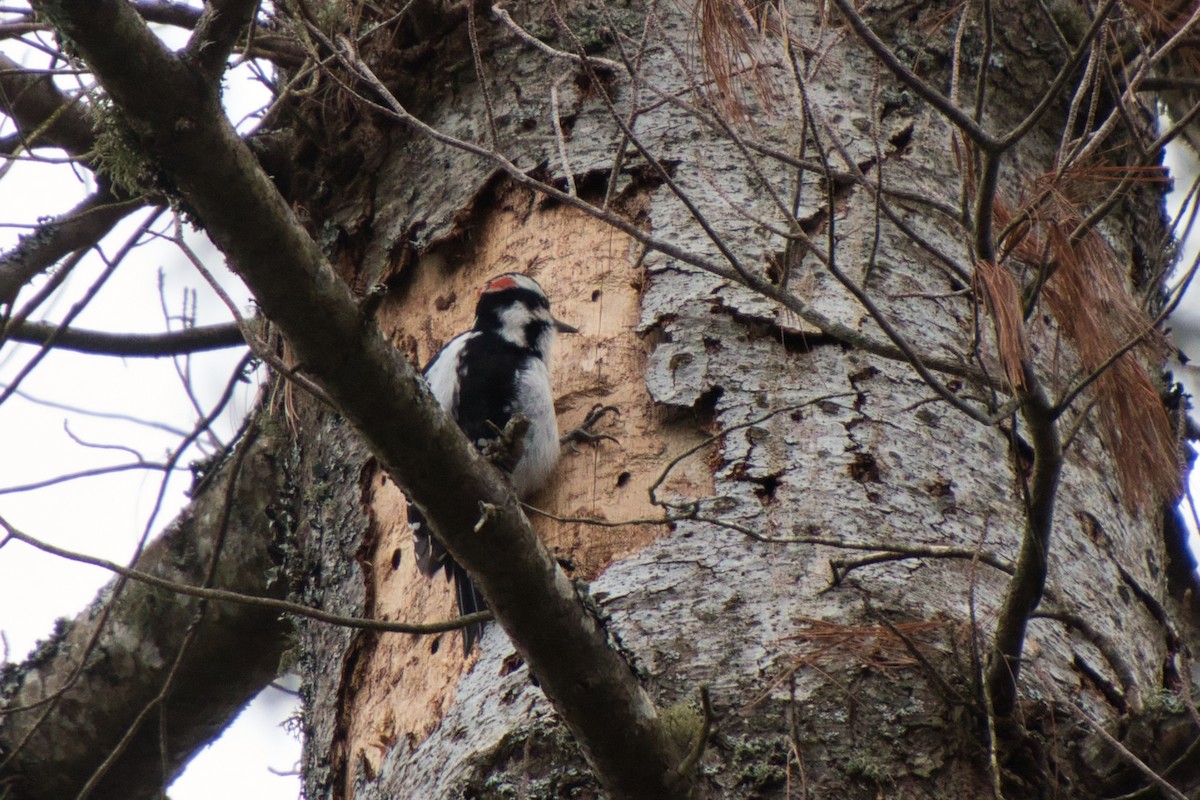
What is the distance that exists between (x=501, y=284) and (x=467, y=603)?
82 cm

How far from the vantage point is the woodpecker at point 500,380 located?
2787 millimetres

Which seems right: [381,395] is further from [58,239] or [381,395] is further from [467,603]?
[58,239]

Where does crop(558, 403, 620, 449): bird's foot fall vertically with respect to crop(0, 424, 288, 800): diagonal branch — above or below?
below

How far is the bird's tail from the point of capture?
2451 millimetres

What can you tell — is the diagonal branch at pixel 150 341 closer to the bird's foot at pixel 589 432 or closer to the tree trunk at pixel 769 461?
the tree trunk at pixel 769 461

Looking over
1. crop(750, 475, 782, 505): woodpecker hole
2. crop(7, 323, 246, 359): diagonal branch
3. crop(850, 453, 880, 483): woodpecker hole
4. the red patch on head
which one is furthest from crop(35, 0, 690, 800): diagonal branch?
crop(7, 323, 246, 359): diagonal branch

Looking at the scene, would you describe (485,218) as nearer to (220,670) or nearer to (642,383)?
(642,383)

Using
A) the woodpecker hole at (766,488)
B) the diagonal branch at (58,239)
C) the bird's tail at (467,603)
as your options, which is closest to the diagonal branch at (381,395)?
the bird's tail at (467,603)

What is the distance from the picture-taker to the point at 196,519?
372 centimetres

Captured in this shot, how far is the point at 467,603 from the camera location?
2.75 m

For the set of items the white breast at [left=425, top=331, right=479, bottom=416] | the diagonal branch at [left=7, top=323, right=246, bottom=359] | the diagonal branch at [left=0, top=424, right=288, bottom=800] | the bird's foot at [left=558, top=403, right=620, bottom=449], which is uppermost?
the diagonal branch at [left=7, top=323, right=246, bottom=359]

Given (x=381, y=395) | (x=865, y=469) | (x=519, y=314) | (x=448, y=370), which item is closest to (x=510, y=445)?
(x=381, y=395)

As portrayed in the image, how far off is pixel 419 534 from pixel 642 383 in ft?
2.07

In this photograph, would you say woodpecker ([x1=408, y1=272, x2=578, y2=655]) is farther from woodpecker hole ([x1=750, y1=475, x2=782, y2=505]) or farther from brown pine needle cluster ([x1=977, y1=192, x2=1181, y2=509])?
brown pine needle cluster ([x1=977, y1=192, x2=1181, y2=509])
